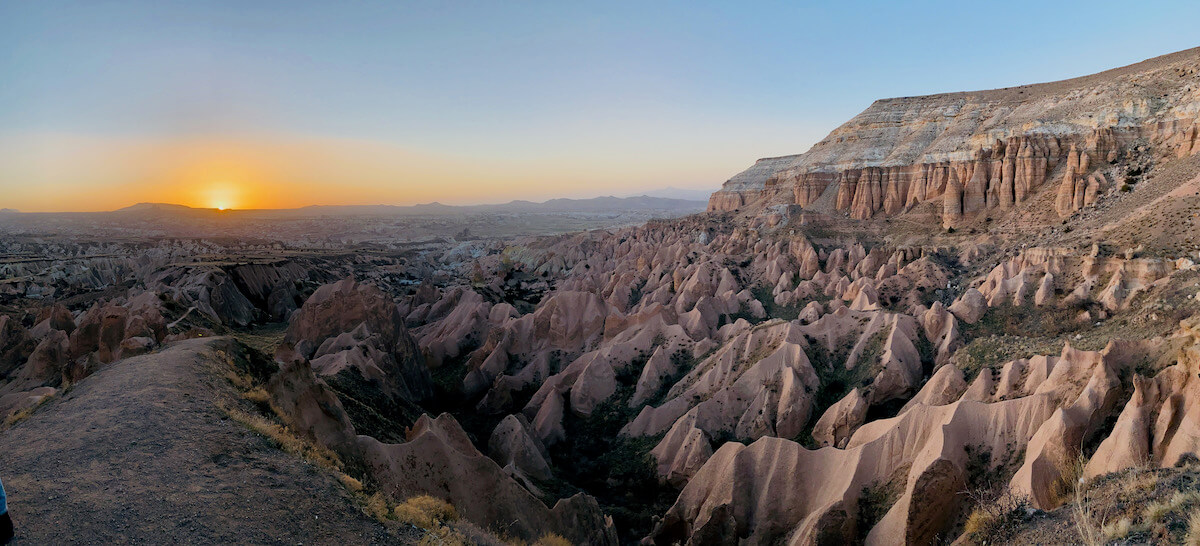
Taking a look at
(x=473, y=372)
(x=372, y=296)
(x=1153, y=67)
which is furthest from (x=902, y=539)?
(x=1153, y=67)

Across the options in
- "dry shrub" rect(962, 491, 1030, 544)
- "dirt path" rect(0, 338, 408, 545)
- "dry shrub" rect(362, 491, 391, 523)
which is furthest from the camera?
"dry shrub" rect(362, 491, 391, 523)

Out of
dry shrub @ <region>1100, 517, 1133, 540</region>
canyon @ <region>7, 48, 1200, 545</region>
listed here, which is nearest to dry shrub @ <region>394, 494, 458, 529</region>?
canyon @ <region>7, 48, 1200, 545</region>

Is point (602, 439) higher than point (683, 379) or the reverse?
the reverse

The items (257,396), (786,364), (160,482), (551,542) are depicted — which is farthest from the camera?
(786,364)

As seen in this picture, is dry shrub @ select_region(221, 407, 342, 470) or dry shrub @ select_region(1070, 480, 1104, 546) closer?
dry shrub @ select_region(1070, 480, 1104, 546)

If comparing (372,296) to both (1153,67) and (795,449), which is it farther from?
(1153,67)

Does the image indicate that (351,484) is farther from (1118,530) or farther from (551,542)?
(1118,530)

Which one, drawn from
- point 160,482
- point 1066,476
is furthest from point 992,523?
point 160,482

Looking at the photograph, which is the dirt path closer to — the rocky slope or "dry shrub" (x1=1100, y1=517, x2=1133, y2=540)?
"dry shrub" (x1=1100, y1=517, x2=1133, y2=540)

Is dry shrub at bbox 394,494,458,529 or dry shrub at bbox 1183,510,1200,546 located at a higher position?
dry shrub at bbox 1183,510,1200,546
